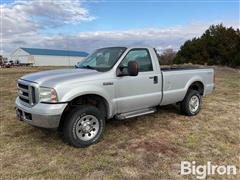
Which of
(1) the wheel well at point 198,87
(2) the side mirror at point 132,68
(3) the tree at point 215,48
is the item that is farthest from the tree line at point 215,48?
(2) the side mirror at point 132,68

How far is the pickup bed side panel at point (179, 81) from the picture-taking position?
6.04m

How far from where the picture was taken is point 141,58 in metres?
5.68

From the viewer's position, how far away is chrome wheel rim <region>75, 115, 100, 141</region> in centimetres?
463

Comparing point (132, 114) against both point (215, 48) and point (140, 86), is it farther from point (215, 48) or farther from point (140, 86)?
point (215, 48)

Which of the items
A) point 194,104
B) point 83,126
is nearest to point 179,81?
point 194,104

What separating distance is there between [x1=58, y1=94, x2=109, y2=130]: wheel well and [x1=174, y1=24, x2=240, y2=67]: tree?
27011mm

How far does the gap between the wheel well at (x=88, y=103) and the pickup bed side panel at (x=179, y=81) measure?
1.69 metres

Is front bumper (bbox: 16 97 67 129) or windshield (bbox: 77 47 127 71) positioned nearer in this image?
front bumper (bbox: 16 97 67 129)

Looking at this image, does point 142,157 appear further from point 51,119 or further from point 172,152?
point 51,119

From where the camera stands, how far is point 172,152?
4.49 metres

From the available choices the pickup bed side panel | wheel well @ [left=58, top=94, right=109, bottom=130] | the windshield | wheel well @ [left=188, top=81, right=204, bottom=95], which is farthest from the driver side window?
wheel well @ [left=188, top=81, right=204, bottom=95]

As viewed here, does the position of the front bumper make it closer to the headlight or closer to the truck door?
the headlight

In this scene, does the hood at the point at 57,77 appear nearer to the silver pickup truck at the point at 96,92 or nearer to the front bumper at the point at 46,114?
the silver pickup truck at the point at 96,92

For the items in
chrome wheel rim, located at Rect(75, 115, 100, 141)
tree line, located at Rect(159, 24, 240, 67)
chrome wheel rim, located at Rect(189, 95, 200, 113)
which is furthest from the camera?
tree line, located at Rect(159, 24, 240, 67)
